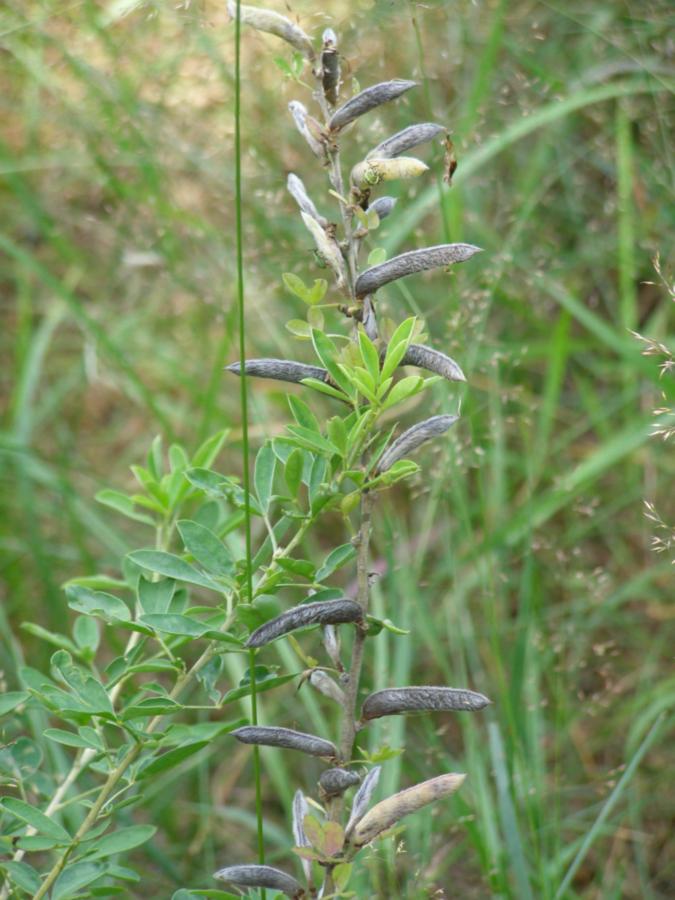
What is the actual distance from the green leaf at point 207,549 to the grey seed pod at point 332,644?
14 cm

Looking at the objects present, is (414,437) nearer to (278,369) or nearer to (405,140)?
(278,369)

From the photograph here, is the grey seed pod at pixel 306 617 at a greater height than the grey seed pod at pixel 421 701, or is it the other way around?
the grey seed pod at pixel 306 617

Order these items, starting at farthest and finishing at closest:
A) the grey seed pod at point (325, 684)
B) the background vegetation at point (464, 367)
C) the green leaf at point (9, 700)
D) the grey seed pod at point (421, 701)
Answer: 1. the background vegetation at point (464, 367)
2. the green leaf at point (9, 700)
3. the grey seed pod at point (325, 684)
4. the grey seed pod at point (421, 701)

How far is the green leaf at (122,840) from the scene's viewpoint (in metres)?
1.06

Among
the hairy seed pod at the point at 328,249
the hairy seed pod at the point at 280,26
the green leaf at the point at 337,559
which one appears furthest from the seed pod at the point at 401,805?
the hairy seed pod at the point at 280,26

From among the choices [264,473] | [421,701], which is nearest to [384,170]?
[264,473]

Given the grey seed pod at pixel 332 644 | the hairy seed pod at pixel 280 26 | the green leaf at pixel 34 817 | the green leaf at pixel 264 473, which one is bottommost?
the green leaf at pixel 34 817

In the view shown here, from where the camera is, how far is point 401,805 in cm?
90

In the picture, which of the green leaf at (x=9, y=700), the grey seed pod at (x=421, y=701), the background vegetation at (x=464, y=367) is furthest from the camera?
the background vegetation at (x=464, y=367)

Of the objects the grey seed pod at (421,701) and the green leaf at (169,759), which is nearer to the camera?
the grey seed pod at (421,701)

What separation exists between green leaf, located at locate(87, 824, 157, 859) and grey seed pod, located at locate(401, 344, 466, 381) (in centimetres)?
49

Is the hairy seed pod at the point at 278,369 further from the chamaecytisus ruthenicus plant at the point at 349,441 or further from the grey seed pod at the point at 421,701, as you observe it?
the grey seed pod at the point at 421,701

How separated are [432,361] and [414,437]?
0.07 meters

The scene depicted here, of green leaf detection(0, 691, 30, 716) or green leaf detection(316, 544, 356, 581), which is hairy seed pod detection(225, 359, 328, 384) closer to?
green leaf detection(316, 544, 356, 581)
